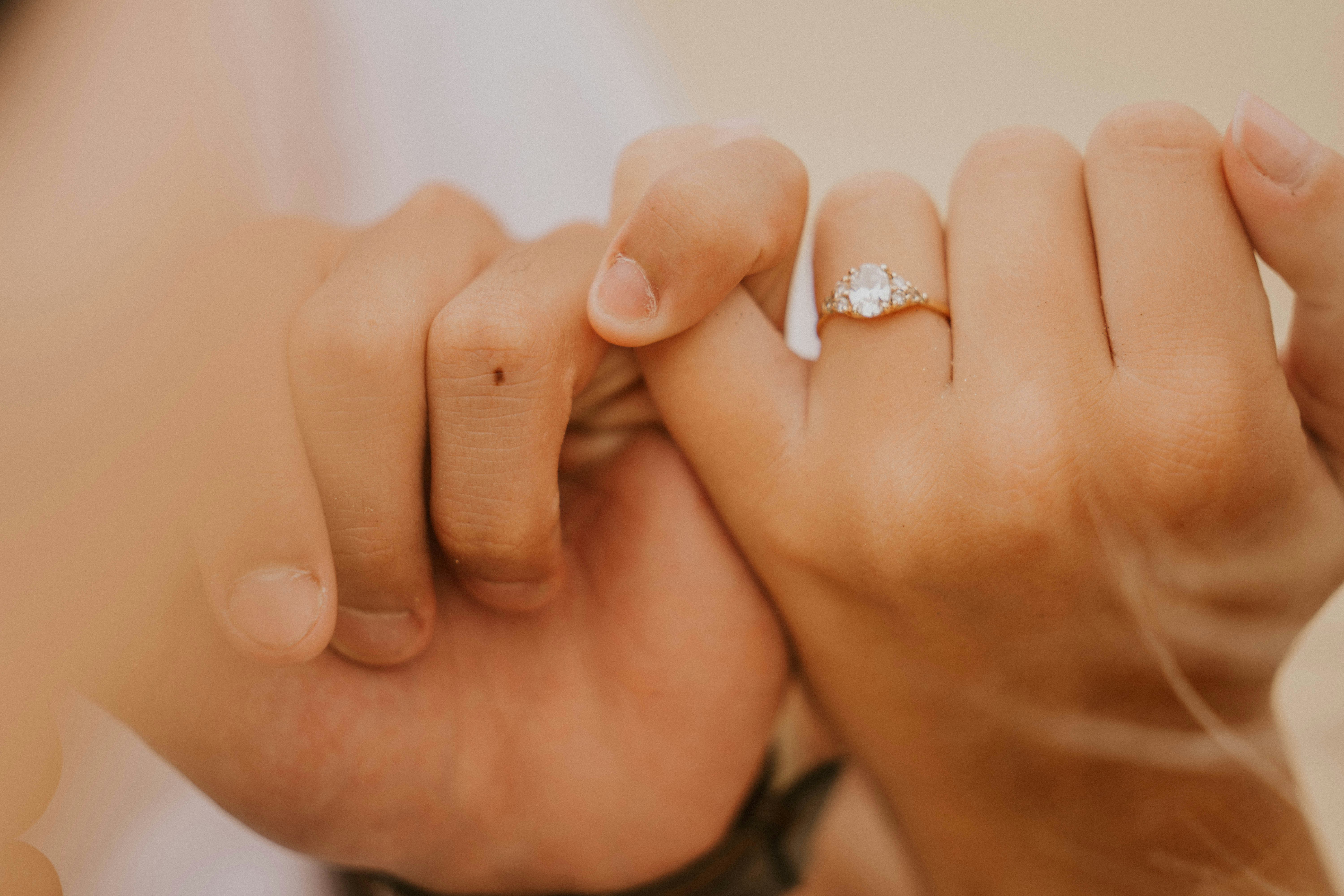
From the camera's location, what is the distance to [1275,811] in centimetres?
67

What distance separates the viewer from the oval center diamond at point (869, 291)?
0.62m

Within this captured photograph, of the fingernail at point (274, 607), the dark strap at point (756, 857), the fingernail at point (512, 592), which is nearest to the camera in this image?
the fingernail at point (274, 607)

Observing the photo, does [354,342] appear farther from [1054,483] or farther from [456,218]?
[1054,483]

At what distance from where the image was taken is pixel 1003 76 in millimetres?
885

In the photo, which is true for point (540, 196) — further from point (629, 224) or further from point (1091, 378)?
point (1091, 378)

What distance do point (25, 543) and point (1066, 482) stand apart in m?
0.66

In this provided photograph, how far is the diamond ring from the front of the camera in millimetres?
615

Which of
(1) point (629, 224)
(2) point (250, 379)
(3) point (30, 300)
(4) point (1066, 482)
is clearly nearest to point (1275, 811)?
(4) point (1066, 482)

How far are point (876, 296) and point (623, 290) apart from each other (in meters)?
0.21

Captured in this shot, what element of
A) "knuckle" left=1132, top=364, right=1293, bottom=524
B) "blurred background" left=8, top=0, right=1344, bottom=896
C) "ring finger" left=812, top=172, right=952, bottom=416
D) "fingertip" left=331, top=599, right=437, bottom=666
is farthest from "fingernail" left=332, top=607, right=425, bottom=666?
"knuckle" left=1132, top=364, right=1293, bottom=524

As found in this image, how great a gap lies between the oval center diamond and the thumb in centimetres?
25

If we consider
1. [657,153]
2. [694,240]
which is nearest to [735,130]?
[657,153]

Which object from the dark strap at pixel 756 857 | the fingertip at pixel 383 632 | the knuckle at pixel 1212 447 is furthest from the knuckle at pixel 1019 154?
the dark strap at pixel 756 857

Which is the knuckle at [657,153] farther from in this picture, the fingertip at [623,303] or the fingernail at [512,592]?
the fingernail at [512,592]
